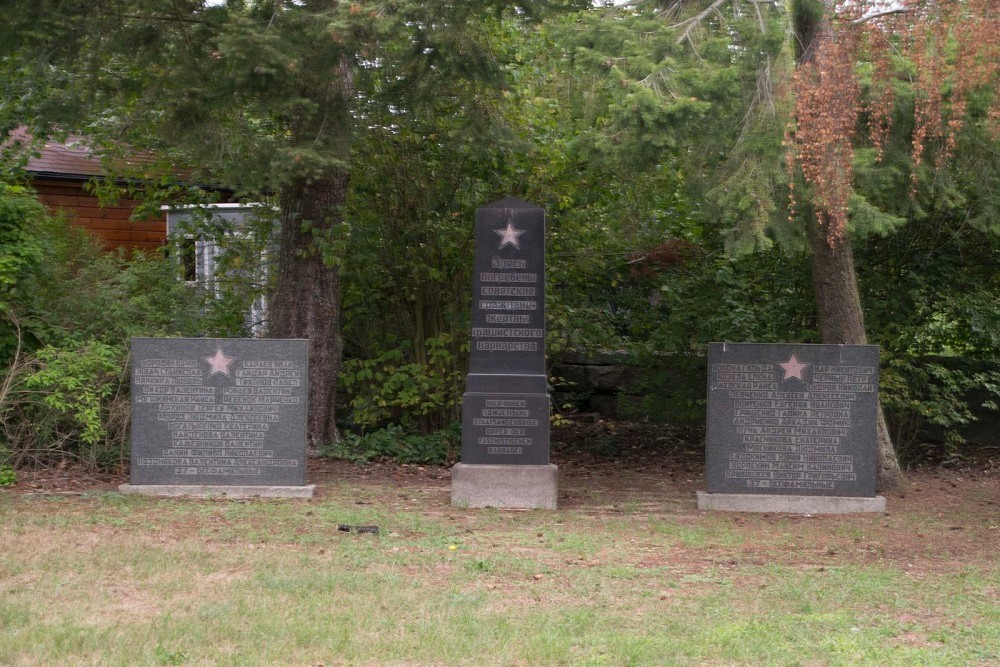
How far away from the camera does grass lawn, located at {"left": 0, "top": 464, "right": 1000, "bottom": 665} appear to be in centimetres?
533

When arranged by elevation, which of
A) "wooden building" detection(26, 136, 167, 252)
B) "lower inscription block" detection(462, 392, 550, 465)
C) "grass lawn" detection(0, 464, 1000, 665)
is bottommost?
"grass lawn" detection(0, 464, 1000, 665)

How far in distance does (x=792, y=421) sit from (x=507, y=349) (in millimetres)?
2661

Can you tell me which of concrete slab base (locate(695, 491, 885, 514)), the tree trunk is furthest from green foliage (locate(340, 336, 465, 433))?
the tree trunk

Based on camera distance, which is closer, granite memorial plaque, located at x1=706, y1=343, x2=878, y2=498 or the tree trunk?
granite memorial plaque, located at x1=706, y1=343, x2=878, y2=498

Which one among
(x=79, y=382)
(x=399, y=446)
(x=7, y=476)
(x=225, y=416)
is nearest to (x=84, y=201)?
(x=399, y=446)

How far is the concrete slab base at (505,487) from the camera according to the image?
Result: 9719 millimetres

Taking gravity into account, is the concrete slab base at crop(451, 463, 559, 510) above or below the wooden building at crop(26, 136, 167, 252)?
below

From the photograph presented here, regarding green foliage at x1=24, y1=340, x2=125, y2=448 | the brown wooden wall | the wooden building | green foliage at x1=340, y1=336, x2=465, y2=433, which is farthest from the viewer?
the brown wooden wall

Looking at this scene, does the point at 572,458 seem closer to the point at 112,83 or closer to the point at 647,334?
the point at 647,334

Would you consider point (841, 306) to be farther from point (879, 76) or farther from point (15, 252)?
point (15, 252)

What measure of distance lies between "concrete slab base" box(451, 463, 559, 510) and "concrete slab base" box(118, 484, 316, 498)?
1.41 metres

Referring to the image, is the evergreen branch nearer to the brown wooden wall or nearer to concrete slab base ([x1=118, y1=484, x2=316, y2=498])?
concrete slab base ([x1=118, y1=484, x2=316, y2=498])

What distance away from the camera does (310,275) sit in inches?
501

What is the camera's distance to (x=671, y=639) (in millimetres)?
5492
